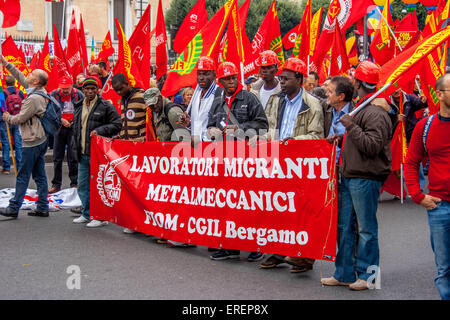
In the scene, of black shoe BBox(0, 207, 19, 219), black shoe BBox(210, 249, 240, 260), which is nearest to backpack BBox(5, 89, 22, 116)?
black shoe BBox(0, 207, 19, 219)

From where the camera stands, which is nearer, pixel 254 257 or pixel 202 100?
pixel 254 257

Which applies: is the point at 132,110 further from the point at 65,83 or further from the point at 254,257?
the point at 65,83

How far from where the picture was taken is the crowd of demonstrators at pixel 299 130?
174 inches

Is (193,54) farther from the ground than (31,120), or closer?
farther from the ground

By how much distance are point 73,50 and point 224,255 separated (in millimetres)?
8145

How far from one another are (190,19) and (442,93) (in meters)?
7.09

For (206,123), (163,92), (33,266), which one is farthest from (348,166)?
(163,92)

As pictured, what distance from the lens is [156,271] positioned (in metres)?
5.88

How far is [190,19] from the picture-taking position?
35.1 ft

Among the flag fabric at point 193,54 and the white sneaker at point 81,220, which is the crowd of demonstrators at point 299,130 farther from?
the flag fabric at point 193,54

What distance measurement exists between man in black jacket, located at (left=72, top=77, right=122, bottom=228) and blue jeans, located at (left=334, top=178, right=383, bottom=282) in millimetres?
3771

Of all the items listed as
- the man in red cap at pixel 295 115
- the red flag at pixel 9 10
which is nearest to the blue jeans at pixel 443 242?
the man in red cap at pixel 295 115

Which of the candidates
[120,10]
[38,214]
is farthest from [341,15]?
[120,10]
